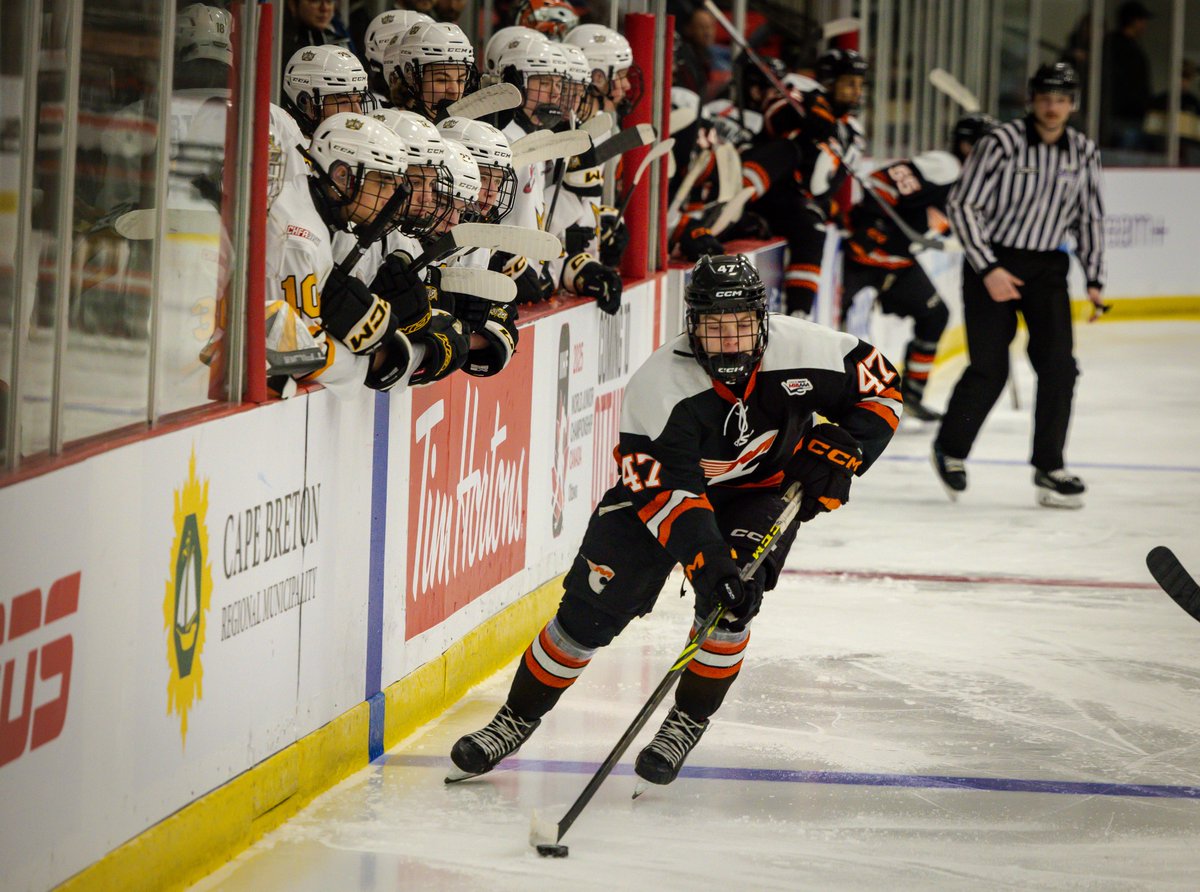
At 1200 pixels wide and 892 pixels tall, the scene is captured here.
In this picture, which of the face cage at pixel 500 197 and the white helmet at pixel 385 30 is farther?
the white helmet at pixel 385 30

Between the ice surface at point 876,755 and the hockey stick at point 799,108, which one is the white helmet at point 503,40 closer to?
the ice surface at point 876,755

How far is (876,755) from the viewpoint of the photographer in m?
4.27

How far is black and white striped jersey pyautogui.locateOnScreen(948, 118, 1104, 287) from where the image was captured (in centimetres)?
716

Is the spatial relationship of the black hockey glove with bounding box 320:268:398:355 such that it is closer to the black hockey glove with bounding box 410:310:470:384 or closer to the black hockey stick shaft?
the black hockey glove with bounding box 410:310:470:384

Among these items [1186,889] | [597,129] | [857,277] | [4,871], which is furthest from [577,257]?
[857,277]

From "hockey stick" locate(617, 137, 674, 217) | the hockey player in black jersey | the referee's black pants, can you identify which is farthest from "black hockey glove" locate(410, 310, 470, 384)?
the hockey player in black jersey

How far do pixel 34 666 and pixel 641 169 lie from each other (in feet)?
13.3

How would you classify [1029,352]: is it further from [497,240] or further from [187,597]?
[187,597]

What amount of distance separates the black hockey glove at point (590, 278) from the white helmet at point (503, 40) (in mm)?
617

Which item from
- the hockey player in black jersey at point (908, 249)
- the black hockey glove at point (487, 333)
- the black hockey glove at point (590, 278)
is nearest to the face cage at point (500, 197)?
the black hockey glove at point (487, 333)

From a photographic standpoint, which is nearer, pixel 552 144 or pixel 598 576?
pixel 598 576

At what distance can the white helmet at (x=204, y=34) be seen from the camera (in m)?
3.27

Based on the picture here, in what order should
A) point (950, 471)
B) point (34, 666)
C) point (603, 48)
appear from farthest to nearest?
point (950, 471), point (603, 48), point (34, 666)

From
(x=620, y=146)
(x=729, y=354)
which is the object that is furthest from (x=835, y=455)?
(x=620, y=146)
